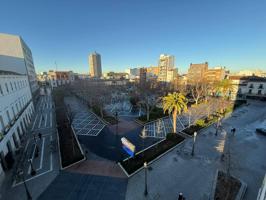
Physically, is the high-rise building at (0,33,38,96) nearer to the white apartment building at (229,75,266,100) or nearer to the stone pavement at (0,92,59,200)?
the stone pavement at (0,92,59,200)

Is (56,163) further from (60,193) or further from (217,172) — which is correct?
(217,172)

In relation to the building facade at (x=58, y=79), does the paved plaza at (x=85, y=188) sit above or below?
below

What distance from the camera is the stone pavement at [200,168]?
11.0 m

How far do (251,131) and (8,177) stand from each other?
35.1 metres

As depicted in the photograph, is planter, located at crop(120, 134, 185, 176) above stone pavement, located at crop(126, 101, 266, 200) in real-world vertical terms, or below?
above

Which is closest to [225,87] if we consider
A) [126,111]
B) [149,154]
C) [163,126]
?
[163,126]

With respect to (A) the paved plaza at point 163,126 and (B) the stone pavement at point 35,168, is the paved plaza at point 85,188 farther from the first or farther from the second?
(A) the paved plaza at point 163,126

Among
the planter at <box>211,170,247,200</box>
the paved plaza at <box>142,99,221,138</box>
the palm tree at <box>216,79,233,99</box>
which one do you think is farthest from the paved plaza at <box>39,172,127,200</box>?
the palm tree at <box>216,79,233,99</box>

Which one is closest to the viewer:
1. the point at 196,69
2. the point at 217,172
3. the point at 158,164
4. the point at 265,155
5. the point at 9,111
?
the point at 217,172

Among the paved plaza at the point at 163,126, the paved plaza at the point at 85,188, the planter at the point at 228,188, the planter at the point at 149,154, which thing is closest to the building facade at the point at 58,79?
the paved plaza at the point at 163,126

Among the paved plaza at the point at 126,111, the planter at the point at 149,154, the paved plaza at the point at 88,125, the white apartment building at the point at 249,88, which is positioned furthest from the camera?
the white apartment building at the point at 249,88

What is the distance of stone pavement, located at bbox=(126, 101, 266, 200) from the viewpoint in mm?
10961

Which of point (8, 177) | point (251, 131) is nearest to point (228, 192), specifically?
point (251, 131)

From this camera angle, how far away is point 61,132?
2162 cm
